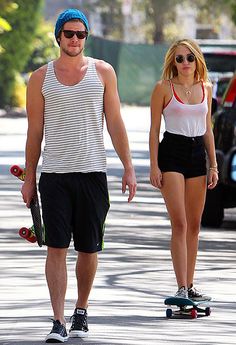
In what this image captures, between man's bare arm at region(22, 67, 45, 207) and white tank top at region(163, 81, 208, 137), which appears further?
white tank top at region(163, 81, 208, 137)

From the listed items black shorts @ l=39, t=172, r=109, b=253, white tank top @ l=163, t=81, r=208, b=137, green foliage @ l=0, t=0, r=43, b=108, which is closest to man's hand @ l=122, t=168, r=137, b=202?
black shorts @ l=39, t=172, r=109, b=253

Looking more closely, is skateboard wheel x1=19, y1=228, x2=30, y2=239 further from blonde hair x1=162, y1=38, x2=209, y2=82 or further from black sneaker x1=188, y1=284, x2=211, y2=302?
blonde hair x1=162, y1=38, x2=209, y2=82

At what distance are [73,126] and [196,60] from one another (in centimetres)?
166

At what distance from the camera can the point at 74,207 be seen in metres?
9.12

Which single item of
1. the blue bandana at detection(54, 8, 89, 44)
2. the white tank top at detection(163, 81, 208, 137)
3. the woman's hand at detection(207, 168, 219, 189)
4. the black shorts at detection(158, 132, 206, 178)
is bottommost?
the woman's hand at detection(207, 168, 219, 189)

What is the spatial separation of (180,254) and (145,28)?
8526 centimetres

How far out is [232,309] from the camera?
34.1ft

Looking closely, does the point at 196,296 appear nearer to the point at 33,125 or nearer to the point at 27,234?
the point at 27,234

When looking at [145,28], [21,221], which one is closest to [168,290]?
[21,221]

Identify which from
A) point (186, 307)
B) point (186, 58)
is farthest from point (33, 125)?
point (186, 307)

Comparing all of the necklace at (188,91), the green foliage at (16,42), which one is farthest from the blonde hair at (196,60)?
the green foliage at (16,42)

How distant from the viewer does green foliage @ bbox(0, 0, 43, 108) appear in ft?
170

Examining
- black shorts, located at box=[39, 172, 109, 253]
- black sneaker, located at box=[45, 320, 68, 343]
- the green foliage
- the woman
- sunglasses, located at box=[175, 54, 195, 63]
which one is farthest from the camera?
the green foliage

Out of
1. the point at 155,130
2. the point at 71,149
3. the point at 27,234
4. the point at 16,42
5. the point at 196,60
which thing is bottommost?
the point at 16,42
